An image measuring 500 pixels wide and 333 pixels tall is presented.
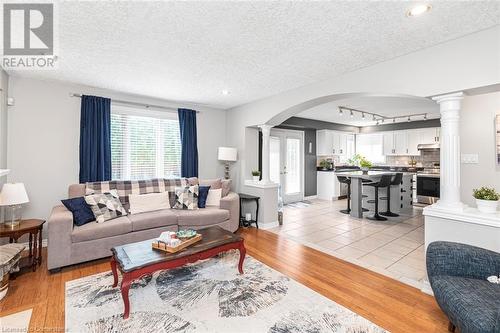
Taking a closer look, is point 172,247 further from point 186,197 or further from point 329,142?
point 329,142

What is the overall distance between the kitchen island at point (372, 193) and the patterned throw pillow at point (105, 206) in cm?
468

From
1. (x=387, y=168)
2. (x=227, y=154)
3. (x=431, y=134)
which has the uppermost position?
(x=431, y=134)

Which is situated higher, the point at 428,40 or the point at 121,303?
the point at 428,40

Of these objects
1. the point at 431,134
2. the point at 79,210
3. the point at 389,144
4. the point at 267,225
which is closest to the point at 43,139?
the point at 79,210

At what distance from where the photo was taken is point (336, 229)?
459 cm

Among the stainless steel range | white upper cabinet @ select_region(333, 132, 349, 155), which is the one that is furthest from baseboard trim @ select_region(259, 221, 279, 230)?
the stainless steel range

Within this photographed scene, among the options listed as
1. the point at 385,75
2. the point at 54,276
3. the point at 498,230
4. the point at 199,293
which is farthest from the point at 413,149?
the point at 54,276

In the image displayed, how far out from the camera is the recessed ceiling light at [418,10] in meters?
1.87

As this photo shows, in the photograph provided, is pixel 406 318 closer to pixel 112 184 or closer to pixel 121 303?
pixel 121 303

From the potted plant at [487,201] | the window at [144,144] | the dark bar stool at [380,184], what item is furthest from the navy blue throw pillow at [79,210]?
the dark bar stool at [380,184]

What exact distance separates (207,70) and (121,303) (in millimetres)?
2771

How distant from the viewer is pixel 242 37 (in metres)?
2.35

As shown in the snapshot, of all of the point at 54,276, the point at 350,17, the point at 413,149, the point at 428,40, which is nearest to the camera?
the point at 350,17

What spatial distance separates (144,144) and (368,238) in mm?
4321
